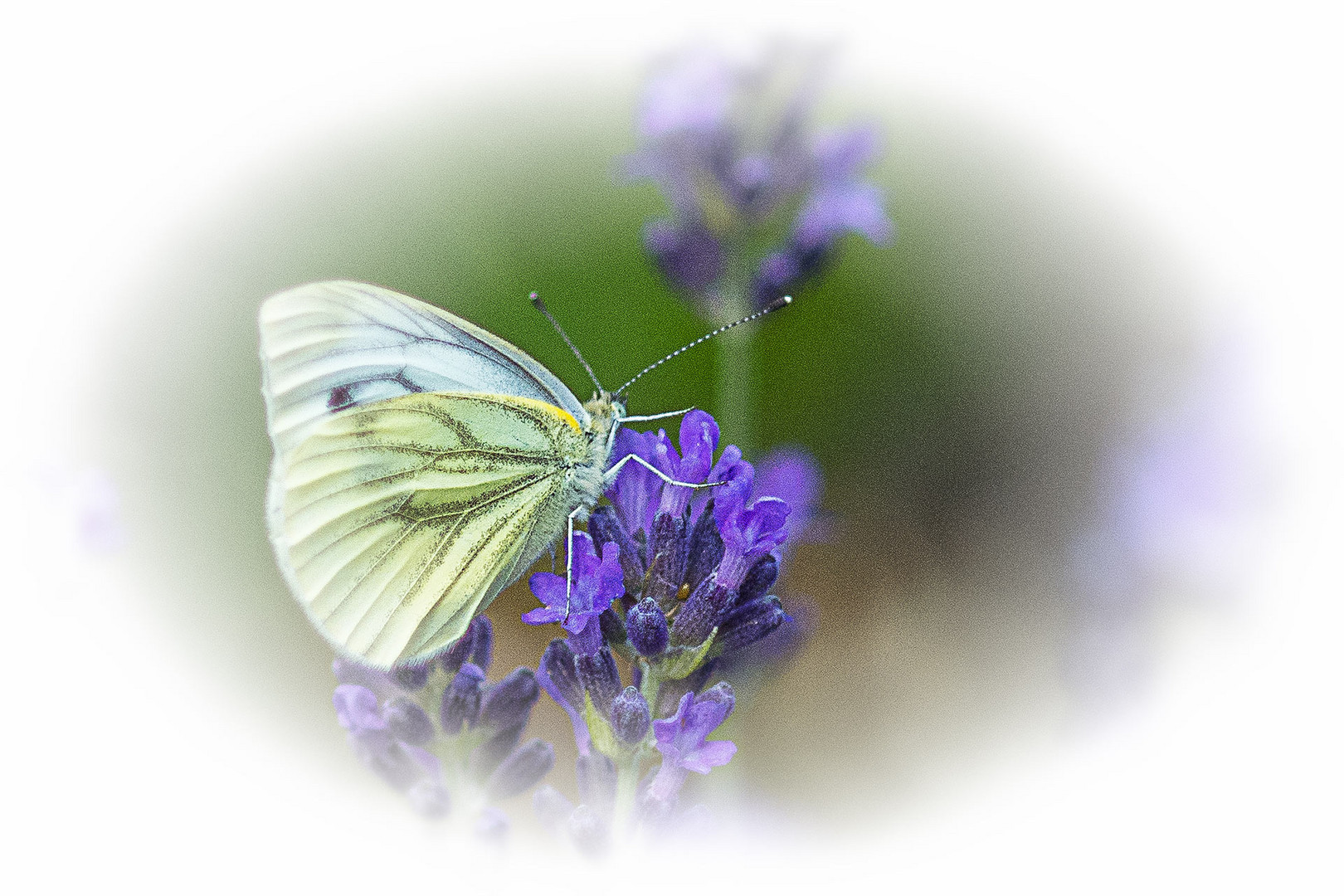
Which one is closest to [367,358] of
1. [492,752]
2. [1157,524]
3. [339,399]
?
[339,399]

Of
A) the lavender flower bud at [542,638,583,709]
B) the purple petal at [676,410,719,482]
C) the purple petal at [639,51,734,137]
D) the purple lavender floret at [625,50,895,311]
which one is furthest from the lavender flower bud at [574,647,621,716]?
the purple petal at [639,51,734,137]

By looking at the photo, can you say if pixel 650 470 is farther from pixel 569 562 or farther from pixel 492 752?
pixel 492 752

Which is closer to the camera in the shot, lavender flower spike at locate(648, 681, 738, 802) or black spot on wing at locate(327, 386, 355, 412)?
lavender flower spike at locate(648, 681, 738, 802)

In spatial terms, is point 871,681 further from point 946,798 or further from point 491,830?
point 491,830

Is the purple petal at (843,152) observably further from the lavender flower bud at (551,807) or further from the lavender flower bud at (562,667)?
the lavender flower bud at (551,807)

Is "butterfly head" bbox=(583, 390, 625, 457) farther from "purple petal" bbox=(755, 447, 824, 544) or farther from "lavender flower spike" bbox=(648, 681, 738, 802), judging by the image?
"lavender flower spike" bbox=(648, 681, 738, 802)

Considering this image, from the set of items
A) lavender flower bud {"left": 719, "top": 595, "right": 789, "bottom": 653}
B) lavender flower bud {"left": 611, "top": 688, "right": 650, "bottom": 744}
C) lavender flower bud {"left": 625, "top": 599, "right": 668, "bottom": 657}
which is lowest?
lavender flower bud {"left": 611, "top": 688, "right": 650, "bottom": 744}
